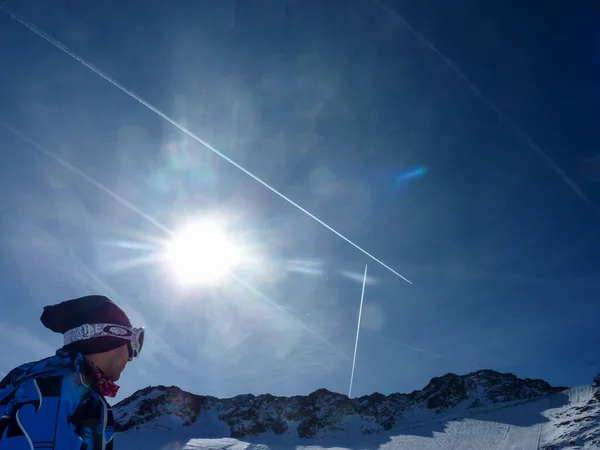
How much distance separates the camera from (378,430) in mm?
73375

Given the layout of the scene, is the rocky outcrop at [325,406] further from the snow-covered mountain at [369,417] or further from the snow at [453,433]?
the snow at [453,433]

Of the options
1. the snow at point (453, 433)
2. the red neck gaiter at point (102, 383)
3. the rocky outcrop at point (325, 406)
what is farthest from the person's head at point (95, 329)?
the rocky outcrop at point (325, 406)

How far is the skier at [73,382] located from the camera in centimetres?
225

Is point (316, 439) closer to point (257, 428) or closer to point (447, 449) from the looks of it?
point (257, 428)

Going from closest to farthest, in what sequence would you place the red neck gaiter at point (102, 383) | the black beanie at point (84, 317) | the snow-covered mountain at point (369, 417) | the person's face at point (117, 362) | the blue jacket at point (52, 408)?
the blue jacket at point (52, 408) → the red neck gaiter at point (102, 383) → the black beanie at point (84, 317) → the person's face at point (117, 362) → the snow-covered mountain at point (369, 417)

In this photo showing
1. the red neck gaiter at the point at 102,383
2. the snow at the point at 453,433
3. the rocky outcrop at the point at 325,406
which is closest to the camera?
the red neck gaiter at the point at 102,383

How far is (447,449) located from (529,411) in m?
21.2

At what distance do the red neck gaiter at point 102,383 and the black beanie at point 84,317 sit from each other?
166 mm

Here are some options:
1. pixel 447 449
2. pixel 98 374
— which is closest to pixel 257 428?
pixel 447 449

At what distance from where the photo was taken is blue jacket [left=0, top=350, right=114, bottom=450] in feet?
7.21

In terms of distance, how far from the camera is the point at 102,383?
302 centimetres

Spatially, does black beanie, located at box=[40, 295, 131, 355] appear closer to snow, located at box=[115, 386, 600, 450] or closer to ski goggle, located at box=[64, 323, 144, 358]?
ski goggle, located at box=[64, 323, 144, 358]

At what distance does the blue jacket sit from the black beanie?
24cm

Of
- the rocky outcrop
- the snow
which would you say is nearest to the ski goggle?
the snow
